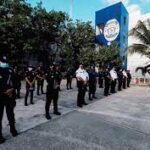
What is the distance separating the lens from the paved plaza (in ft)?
24.3

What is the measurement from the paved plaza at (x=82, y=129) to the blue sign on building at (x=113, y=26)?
25.5 m

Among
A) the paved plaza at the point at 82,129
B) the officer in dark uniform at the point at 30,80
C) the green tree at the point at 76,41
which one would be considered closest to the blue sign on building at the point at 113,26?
the green tree at the point at 76,41

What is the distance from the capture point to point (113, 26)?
130ft

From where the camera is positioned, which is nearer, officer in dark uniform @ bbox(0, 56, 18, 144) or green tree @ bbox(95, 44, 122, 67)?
officer in dark uniform @ bbox(0, 56, 18, 144)

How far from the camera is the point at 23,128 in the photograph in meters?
8.88

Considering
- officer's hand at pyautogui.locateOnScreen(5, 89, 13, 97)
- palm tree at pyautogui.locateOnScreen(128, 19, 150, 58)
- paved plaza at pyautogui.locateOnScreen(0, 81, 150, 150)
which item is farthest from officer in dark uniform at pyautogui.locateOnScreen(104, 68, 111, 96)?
officer's hand at pyautogui.locateOnScreen(5, 89, 13, 97)

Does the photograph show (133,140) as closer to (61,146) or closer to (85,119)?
(61,146)

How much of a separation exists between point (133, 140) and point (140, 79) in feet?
71.6

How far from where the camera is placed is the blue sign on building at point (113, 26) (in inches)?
1523

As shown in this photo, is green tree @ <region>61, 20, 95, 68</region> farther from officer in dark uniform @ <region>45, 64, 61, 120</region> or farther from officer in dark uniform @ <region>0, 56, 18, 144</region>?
officer in dark uniform @ <region>0, 56, 18, 144</region>

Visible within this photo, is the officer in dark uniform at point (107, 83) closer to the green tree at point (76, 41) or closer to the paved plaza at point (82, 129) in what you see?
the paved plaza at point (82, 129)

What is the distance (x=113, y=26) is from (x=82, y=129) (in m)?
31.8

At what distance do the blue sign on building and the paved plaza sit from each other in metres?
25.5

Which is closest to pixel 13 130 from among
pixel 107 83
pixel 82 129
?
pixel 82 129
